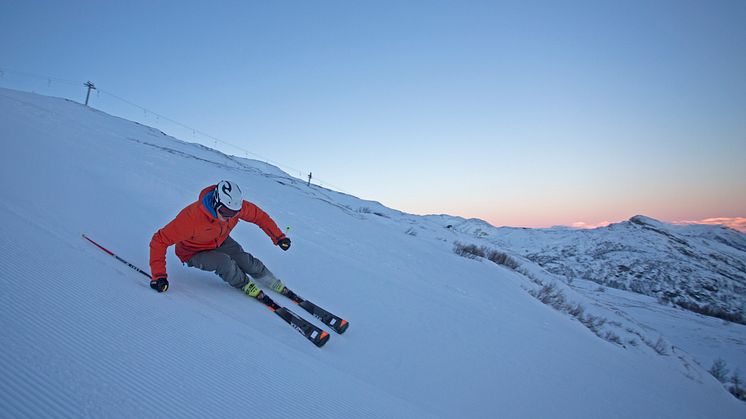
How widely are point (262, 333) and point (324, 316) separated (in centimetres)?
99

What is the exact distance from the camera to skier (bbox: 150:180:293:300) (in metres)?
3.30

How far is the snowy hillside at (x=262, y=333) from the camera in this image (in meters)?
1.80

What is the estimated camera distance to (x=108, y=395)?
1557mm

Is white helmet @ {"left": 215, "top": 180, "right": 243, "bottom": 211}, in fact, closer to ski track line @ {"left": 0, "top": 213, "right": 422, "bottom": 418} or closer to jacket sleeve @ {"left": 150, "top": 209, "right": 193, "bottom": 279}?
jacket sleeve @ {"left": 150, "top": 209, "right": 193, "bottom": 279}

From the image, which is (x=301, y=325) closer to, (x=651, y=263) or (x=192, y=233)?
(x=192, y=233)

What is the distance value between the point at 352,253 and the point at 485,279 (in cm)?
353

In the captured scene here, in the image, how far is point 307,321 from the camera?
365 centimetres

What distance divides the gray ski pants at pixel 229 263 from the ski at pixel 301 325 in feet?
1.31

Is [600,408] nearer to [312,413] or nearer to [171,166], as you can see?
[312,413]

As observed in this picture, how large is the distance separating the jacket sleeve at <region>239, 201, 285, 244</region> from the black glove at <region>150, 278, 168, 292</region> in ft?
3.81

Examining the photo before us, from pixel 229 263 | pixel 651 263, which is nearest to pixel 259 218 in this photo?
pixel 229 263

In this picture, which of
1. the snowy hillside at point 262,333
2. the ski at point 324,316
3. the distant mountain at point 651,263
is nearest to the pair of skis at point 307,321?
the ski at point 324,316

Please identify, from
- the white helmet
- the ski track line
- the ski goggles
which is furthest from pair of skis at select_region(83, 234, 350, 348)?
the white helmet

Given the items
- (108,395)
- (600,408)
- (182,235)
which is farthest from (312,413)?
(600,408)
